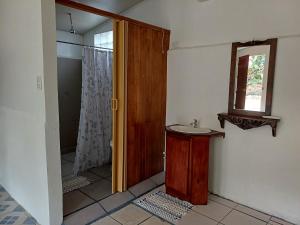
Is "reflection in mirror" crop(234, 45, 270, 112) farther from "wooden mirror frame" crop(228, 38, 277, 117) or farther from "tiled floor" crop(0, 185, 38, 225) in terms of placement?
"tiled floor" crop(0, 185, 38, 225)

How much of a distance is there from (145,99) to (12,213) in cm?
177

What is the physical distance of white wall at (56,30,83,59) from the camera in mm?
3857

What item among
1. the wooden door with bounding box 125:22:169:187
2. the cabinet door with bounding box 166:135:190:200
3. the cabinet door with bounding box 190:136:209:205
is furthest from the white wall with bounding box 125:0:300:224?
the cabinet door with bounding box 166:135:190:200

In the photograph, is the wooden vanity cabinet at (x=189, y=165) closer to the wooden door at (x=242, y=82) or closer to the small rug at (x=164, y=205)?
the small rug at (x=164, y=205)

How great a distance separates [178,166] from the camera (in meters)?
2.46

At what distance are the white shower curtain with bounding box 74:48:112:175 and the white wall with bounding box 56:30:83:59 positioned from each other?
104 centimetres

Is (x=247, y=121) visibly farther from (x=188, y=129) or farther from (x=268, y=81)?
(x=188, y=129)

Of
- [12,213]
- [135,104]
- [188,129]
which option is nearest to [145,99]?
[135,104]

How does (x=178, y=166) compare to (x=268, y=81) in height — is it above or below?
below

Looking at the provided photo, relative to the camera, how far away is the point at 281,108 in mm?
2104

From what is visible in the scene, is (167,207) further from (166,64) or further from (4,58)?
(4,58)

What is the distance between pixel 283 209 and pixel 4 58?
3.14 meters

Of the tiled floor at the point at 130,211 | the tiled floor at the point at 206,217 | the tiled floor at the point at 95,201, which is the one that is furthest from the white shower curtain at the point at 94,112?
the tiled floor at the point at 206,217

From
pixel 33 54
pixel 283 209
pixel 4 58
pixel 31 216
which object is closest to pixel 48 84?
pixel 33 54
